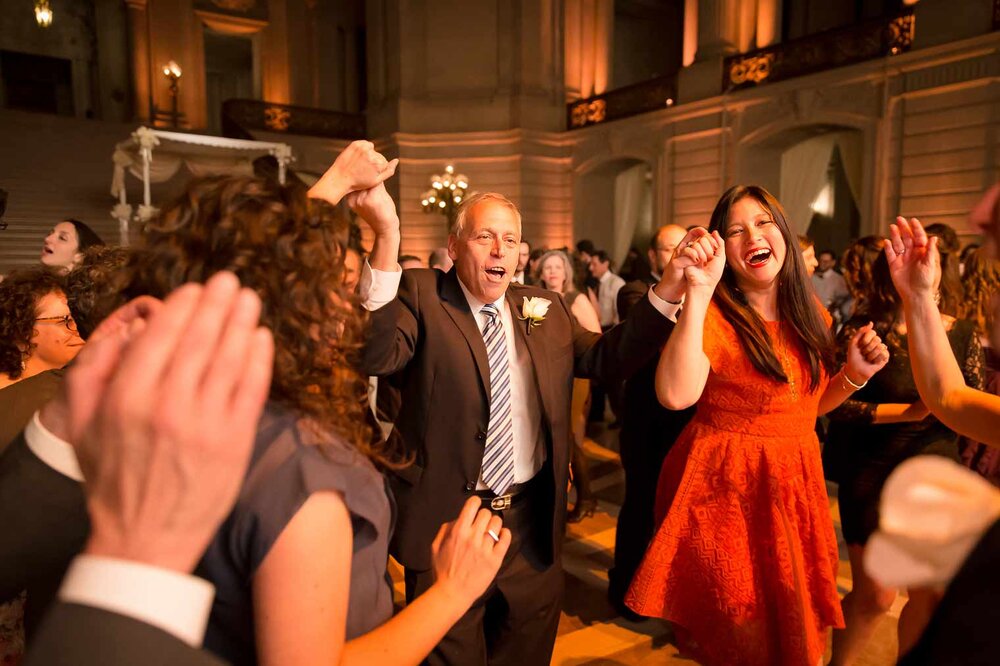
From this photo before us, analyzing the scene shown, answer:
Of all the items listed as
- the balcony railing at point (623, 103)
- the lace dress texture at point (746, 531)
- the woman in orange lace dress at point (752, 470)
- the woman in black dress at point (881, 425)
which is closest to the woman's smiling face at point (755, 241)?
the woman in orange lace dress at point (752, 470)

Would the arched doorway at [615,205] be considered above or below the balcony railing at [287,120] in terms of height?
below

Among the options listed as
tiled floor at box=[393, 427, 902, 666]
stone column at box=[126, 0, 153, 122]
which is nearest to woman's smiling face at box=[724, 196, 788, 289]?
tiled floor at box=[393, 427, 902, 666]

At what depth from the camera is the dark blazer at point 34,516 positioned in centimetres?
83

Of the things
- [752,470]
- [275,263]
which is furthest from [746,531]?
[275,263]

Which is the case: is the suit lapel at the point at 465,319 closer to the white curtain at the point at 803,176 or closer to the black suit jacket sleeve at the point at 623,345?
the black suit jacket sleeve at the point at 623,345

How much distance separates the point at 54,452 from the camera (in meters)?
0.84

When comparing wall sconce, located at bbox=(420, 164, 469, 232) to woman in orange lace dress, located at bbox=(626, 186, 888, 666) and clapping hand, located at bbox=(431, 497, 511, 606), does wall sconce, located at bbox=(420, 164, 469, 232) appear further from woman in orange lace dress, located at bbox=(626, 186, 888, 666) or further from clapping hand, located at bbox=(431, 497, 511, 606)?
clapping hand, located at bbox=(431, 497, 511, 606)

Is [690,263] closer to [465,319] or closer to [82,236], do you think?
[465,319]

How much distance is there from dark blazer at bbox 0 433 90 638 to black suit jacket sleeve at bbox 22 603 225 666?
0.37 m

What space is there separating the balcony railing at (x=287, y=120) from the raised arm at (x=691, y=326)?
53.0 ft

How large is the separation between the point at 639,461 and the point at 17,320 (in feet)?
8.17

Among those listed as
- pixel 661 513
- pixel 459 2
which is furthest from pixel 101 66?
pixel 661 513

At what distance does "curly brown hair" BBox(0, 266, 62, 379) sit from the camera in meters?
1.82

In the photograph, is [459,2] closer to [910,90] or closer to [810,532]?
[910,90]
